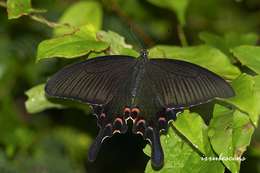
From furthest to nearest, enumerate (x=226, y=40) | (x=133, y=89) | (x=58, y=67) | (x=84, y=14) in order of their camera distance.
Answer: (x=58, y=67), (x=84, y=14), (x=226, y=40), (x=133, y=89)

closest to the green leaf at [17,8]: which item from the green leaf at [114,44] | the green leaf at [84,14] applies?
the green leaf at [114,44]

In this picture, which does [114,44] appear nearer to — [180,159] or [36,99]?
[36,99]

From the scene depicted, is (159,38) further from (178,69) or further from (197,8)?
(178,69)

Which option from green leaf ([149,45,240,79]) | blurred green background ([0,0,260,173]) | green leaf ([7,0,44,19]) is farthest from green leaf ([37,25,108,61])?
blurred green background ([0,0,260,173])

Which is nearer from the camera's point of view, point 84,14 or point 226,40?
point 226,40

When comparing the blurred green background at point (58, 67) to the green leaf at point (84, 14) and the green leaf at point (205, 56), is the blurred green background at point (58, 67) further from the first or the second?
the green leaf at point (205, 56)

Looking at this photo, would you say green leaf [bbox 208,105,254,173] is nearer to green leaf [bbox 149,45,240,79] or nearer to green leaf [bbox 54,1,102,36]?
green leaf [bbox 149,45,240,79]

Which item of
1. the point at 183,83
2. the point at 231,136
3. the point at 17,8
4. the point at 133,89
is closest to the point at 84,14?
the point at 17,8
